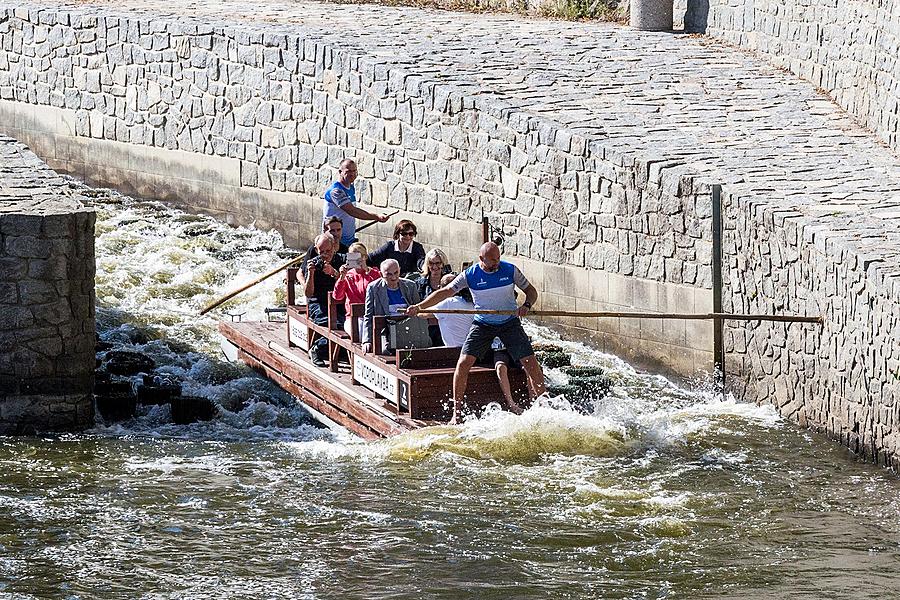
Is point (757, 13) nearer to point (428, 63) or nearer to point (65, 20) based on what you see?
point (428, 63)

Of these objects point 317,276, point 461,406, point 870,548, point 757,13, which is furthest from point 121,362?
point 757,13

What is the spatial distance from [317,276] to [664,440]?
131 inches

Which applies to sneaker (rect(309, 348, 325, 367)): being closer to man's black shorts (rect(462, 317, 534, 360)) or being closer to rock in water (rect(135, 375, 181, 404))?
rock in water (rect(135, 375, 181, 404))

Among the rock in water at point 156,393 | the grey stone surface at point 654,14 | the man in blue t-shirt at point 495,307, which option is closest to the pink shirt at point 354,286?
the man in blue t-shirt at point 495,307

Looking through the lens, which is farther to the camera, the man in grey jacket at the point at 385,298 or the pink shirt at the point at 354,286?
the pink shirt at the point at 354,286

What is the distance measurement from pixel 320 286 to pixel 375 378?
1578 mm

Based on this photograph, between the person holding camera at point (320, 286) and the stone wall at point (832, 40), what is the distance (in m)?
5.57

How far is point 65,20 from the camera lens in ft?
74.1

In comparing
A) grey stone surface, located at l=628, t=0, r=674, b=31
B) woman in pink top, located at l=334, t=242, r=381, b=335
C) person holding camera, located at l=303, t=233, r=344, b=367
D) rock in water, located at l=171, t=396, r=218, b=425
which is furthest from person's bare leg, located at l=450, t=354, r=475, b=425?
grey stone surface, located at l=628, t=0, r=674, b=31

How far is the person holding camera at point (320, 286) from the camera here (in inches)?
537

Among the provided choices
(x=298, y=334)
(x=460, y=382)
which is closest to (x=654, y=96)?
(x=298, y=334)

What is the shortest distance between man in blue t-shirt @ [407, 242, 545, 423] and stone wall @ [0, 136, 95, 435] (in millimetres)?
2736

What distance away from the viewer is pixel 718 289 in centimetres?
1416

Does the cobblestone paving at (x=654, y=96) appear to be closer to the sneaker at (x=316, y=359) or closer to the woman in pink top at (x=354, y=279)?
the woman in pink top at (x=354, y=279)
